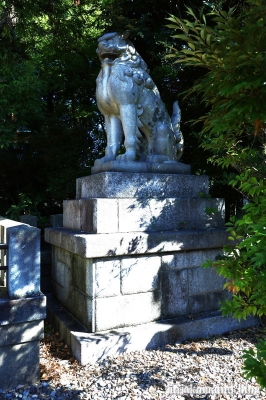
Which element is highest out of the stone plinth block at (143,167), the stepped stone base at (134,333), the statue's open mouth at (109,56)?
the statue's open mouth at (109,56)

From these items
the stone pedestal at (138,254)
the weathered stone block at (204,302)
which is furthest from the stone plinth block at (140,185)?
the weathered stone block at (204,302)

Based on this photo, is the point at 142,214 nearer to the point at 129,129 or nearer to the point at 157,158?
the point at 157,158

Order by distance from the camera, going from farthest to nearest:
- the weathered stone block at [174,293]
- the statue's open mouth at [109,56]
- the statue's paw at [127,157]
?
the statue's open mouth at [109,56], the statue's paw at [127,157], the weathered stone block at [174,293]

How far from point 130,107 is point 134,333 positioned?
2.61 m

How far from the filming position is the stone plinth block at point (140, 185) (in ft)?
12.3

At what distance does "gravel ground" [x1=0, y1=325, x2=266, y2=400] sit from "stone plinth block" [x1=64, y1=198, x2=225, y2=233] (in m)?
1.31

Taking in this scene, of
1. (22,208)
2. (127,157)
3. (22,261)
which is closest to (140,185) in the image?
(127,157)

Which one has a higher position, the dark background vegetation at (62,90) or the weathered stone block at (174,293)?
the dark background vegetation at (62,90)

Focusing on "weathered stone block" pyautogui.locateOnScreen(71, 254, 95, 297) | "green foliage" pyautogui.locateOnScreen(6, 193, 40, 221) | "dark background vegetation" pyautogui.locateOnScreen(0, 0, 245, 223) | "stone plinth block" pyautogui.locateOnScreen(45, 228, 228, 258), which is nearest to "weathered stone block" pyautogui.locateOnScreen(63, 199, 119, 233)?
"stone plinth block" pyautogui.locateOnScreen(45, 228, 228, 258)

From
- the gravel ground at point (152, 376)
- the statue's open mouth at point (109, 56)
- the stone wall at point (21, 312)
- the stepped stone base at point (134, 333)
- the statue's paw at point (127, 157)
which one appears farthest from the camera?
the statue's open mouth at point (109, 56)

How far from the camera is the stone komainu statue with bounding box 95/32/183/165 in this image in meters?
4.04

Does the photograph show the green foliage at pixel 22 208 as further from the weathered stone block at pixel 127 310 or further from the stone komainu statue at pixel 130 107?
the weathered stone block at pixel 127 310

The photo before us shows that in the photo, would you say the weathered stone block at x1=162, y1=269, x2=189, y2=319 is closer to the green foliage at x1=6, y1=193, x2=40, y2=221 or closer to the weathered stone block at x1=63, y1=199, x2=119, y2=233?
the weathered stone block at x1=63, y1=199, x2=119, y2=233

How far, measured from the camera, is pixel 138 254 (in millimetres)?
3592
